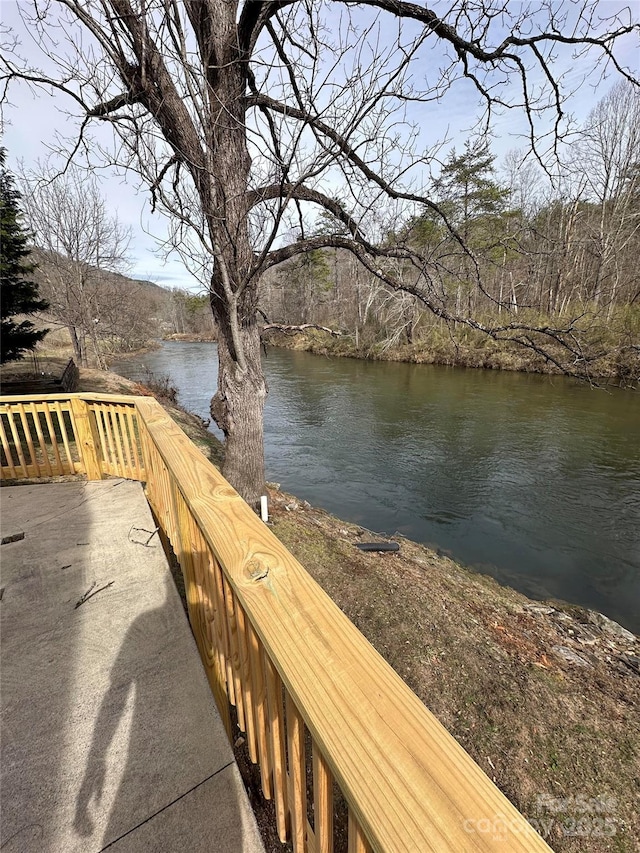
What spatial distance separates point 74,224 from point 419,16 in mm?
14911

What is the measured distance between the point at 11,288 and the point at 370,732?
11982mm

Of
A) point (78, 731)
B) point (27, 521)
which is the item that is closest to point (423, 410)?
point (27, 521)

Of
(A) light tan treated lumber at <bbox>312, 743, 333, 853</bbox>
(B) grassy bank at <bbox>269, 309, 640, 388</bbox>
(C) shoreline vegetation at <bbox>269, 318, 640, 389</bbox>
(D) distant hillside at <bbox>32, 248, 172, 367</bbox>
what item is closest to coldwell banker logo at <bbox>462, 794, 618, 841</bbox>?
(A) light tan treated lumber at <bbox>312, 743, 333, 853</bbox>

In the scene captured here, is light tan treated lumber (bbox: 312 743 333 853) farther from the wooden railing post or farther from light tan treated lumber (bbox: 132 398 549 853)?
the wooden railing post

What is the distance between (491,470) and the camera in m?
8.25

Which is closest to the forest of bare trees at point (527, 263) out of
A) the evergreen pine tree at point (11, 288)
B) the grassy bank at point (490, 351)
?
the grassy bank at point (490, 351)

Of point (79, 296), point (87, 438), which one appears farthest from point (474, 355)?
→ point (87, 438)

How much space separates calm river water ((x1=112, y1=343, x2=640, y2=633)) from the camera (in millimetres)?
5414

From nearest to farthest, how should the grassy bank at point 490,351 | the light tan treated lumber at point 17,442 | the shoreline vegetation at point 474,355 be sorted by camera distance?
the light tan treated lumber at point 17,442, the grassy bank at point 490,351, the shoreline vegetation at point 474,355

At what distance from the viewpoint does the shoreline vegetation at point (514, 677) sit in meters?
2.02

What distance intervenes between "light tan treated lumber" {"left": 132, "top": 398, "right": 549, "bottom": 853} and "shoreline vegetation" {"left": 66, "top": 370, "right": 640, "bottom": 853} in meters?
1.19

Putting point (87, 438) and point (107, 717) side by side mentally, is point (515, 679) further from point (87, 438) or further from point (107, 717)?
point (87, 438)

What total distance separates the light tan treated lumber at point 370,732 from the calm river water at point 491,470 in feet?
16.7

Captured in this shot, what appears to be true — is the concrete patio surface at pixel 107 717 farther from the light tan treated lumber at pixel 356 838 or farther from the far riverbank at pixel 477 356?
the far riverbank at pixel 477 356
